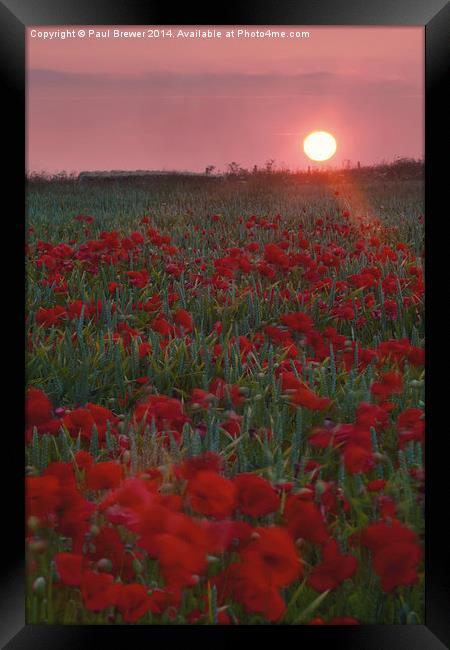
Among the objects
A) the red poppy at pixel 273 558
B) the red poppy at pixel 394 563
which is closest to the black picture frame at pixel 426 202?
the red poppy at pixel 394 563

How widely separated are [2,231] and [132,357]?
0.47 m

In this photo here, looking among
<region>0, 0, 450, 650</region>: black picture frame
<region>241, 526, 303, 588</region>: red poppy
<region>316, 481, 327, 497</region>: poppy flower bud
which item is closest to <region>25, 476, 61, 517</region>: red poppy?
<region>0, 0, 450, 650</region>: black picture frame

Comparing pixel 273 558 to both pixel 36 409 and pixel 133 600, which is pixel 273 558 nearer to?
pixel 133 600

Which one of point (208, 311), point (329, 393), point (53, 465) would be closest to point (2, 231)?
point (53, 465)

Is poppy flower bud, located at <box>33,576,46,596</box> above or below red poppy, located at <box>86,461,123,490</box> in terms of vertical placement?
below

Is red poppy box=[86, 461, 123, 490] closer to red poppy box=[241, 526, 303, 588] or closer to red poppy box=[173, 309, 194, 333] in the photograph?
red poppy box=[241, 526, 303, 588]

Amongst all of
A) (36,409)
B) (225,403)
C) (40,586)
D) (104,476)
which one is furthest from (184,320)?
(40,586)

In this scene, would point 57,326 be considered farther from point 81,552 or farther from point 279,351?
point 81,552

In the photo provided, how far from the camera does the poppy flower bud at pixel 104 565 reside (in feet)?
4.25

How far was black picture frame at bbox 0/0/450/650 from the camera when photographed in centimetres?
150

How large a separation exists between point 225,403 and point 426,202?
65 cm

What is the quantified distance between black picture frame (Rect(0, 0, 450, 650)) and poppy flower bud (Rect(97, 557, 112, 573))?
23 centimetres

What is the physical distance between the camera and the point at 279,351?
198 centimetres

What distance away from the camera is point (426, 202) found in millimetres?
1673
